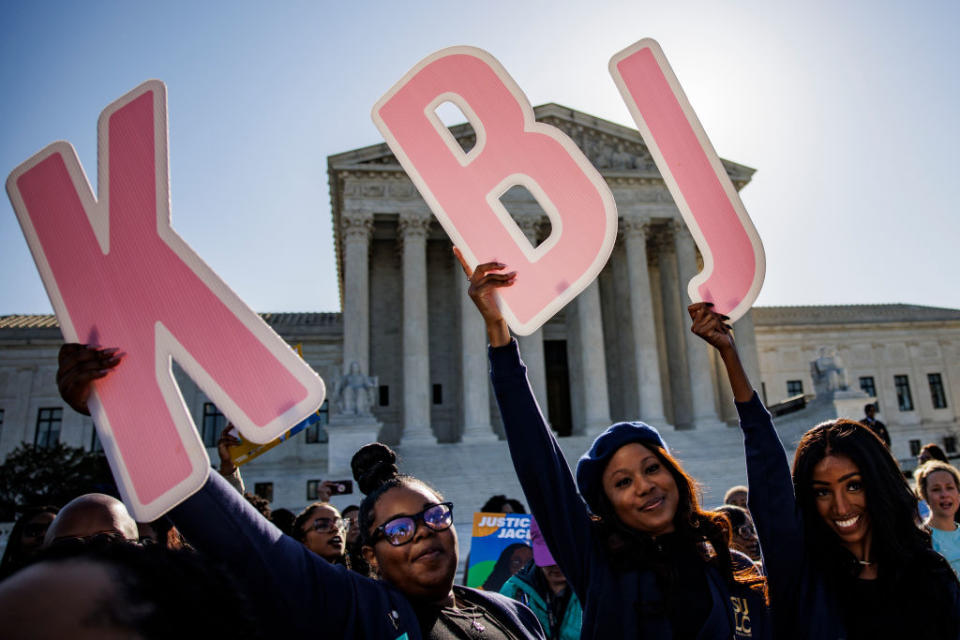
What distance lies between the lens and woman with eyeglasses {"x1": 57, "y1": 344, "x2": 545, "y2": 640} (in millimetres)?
2227

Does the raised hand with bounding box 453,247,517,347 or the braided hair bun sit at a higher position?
the raised hand with bounding box 453,247,517,347

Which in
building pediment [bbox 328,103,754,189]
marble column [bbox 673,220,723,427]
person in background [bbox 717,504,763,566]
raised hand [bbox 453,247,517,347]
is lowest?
person in background [bbox 717,504,763,566]

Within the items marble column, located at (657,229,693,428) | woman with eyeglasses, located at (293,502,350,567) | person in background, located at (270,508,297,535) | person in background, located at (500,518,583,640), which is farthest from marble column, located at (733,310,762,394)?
woman with eyeglasses, located at (293,502,350,567)

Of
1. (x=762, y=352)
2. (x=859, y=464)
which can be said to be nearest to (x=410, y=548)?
(x=859, y=464)

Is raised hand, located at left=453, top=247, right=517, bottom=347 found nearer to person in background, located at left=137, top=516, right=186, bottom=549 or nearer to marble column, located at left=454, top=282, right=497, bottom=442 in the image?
person in background, located at left=137, top=516, right=186, bottom=549

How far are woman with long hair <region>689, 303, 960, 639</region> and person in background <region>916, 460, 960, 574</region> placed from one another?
2960 mm

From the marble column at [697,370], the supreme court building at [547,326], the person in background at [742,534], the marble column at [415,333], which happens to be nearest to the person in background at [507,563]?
the person in background at [742,534]

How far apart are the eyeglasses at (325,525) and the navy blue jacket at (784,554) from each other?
359cm

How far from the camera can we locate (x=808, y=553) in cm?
322

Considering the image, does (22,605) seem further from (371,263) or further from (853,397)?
(371,263)

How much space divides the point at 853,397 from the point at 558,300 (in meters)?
26.9

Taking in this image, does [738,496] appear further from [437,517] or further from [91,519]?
[91,519]

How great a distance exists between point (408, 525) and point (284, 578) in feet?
2.37

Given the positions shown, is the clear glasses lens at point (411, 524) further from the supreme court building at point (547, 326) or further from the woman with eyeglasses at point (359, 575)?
the supreme court building at point (547, 326)
